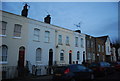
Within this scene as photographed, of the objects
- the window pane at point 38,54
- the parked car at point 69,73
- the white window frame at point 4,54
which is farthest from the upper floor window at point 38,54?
the parked car at point 69,73

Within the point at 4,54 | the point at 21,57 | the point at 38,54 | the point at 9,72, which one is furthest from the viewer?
the point at 38,54

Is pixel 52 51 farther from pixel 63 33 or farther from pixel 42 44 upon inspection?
pixel 63 33

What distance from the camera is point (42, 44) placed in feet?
61.1

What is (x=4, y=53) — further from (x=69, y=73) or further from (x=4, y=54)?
(x=69, y=73)

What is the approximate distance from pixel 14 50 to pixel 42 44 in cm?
437

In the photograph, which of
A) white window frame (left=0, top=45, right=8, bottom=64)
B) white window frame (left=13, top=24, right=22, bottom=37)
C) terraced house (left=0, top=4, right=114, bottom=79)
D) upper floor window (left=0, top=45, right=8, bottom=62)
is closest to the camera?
white window frame (left=0, top=45, right=8, bottom=64)

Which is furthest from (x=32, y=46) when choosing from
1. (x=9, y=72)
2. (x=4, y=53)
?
(x=9, y=72)

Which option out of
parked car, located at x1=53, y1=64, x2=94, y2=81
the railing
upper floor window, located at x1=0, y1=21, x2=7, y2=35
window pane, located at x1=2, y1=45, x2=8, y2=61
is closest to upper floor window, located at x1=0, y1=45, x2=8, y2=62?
window pane, located at x1=2, y1=45, x2=8, y2=61

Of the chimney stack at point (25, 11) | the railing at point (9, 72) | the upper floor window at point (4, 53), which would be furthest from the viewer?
the chimney stack at point (25, 11)

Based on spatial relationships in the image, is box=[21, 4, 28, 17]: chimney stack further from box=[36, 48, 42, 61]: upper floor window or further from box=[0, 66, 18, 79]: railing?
box=[0, 66, 18, 79]: railing

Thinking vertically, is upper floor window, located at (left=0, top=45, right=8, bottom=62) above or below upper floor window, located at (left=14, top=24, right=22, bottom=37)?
below

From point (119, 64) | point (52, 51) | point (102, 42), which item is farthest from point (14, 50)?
point (102, 42)

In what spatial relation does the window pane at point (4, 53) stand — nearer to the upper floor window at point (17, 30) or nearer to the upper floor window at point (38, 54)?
the upper floor window at point (17, 30)

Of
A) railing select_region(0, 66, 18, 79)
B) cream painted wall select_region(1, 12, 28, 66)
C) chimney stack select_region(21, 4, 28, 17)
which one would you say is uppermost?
chimney stack select_region(21, 4, 28, 17)
